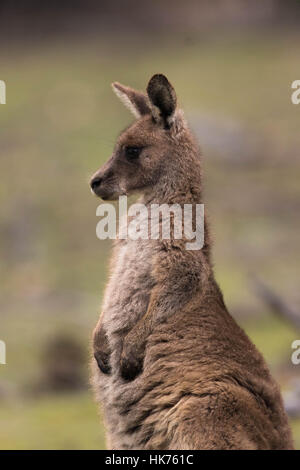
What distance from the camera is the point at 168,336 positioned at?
7.62 meters

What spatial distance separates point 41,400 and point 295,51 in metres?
18.8

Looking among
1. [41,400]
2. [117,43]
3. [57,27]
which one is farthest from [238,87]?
[41,400]

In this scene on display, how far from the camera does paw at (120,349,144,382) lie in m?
7.65

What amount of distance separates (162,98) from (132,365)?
5.32 feet

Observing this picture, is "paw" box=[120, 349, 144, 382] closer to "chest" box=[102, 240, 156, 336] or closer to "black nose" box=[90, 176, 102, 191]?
"chest" box=[102, 240, 156, 336]

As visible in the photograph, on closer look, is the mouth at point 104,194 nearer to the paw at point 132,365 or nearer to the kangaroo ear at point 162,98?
the kangaroo ear at point 162,98

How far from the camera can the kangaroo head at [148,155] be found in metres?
8.00

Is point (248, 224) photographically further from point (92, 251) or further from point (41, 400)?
point (41, 400)

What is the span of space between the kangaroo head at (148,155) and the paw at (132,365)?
1.06 m

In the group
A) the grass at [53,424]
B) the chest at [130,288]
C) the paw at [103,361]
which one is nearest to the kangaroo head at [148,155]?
the chest at [130,288]

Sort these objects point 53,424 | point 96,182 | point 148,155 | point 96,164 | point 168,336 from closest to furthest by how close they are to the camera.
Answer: point 168,336 → point 148,155 → point 96,182 → point 53,424 → point 96,164

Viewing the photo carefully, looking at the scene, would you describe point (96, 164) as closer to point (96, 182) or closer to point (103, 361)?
point (96, 182)

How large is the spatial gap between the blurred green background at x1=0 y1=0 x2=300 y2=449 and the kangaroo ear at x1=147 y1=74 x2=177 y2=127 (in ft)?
8.15

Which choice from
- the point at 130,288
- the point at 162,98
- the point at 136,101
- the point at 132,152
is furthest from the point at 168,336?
the point at 136,101
